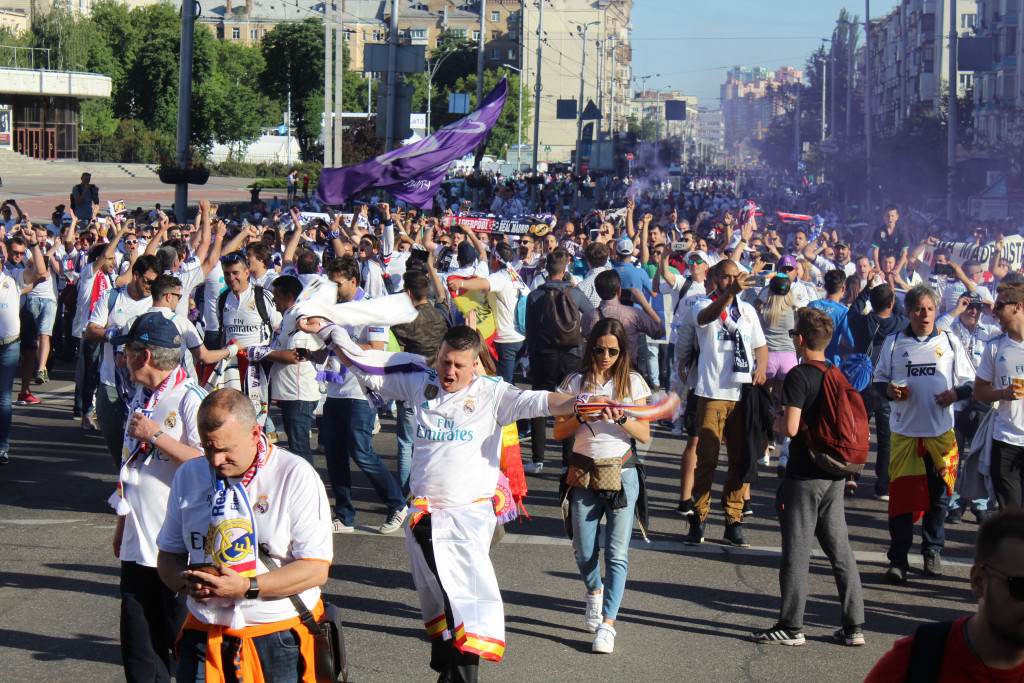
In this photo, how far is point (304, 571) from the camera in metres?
3.70

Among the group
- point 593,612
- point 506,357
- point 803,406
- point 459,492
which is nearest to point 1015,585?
point 459,492

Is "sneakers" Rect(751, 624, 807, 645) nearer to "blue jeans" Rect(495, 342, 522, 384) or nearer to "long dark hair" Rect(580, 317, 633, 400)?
"long dark hair" Rect(580, 317, 633, 400)

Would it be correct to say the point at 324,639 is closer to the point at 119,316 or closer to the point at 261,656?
the point at 261,656

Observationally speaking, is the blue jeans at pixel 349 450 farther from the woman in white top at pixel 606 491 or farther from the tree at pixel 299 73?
the tree at pixel 299 73

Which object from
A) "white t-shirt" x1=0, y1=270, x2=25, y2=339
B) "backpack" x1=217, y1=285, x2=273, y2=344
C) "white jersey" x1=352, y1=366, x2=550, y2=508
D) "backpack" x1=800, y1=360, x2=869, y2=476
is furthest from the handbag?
"white t-shirt" x1=0, y1=270, x2=25, y2=339

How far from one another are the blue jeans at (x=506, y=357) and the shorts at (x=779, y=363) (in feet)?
8.24

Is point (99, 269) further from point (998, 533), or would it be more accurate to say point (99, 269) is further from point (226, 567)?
point (998, 533)

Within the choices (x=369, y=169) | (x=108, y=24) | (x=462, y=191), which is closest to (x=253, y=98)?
(x=108, y=24)

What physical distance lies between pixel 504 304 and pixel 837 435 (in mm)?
5054

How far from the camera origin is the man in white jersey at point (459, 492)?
505cm

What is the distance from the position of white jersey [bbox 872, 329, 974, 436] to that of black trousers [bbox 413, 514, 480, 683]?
3.77 metres

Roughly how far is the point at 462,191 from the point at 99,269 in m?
33.5

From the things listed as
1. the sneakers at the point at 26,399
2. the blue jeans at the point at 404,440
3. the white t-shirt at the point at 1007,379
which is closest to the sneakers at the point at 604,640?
the white t-shirt at the point at 1007,379

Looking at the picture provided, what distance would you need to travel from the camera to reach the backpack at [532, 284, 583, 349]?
9.77 m
